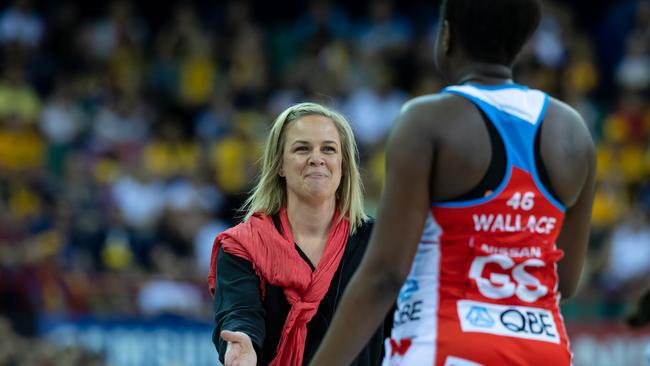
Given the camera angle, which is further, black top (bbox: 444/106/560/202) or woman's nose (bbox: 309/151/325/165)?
woman's nose (bbox: 309/151/325/165)

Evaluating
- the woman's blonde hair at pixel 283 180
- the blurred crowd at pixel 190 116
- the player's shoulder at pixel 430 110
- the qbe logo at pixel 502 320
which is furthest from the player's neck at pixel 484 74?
the blurred crowd at pixel 190 116

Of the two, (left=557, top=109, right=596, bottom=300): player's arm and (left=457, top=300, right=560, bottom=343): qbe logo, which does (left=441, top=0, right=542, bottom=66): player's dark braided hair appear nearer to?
(left=557, top=109, right=596, bottom=300): player's arm

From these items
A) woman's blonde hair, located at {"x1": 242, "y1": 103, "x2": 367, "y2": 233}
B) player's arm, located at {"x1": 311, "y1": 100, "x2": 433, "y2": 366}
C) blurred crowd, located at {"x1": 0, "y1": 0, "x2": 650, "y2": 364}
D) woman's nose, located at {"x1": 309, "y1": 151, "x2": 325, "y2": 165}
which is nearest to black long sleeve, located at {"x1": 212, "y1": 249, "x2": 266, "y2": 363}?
woman's blonde hair, located at {"x1": 242, "y1": 103, "x2": 367, "y2": 233}

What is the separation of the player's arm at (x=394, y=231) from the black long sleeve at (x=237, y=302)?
3.48ft

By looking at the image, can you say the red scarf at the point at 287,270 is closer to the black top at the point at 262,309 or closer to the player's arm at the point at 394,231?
the black top at the point at 262,309

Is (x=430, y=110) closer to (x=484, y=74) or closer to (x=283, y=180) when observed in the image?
(x=484, y=74)

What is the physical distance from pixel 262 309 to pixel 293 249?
0.32 metres

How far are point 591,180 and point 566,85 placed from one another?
12688mm

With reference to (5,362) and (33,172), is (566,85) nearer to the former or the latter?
(33,172)

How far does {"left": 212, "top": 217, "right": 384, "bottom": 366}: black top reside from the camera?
438 centimetres

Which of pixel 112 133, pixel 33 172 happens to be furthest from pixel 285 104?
pixel 33 172

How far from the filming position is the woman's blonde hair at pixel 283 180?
4949 mm

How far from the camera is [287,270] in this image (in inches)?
181

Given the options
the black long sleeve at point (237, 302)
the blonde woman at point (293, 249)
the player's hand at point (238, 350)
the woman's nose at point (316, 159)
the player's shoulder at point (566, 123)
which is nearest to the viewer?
the player's shoulder at point (566, 123)
